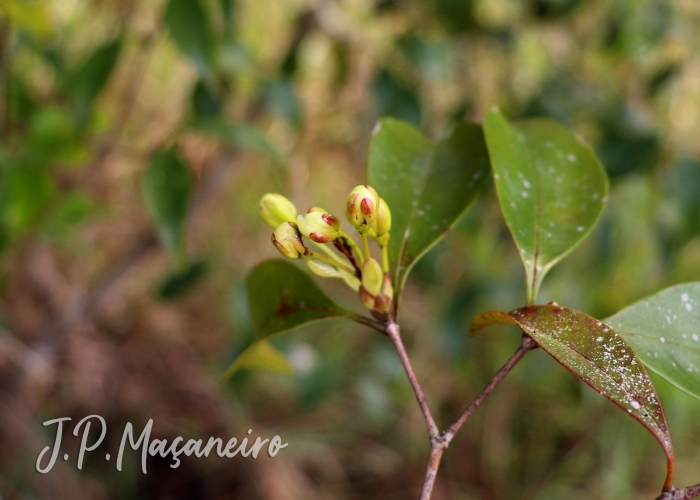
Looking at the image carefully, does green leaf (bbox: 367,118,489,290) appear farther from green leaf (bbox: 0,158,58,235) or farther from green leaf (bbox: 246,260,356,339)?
green leaf (bbox: 0,158,58,235)

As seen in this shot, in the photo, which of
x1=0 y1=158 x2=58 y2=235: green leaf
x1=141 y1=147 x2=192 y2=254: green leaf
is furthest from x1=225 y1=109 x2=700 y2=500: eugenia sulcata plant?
x1=0 y1=158 x2=58 y2=235: green leaf

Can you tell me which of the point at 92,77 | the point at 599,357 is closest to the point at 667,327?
the point at 599,357

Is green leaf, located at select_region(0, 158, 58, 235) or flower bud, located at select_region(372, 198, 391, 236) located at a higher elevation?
green leaf, located at select_region(0, 158, 58, 235)

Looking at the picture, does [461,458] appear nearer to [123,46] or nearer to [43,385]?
[43,385]

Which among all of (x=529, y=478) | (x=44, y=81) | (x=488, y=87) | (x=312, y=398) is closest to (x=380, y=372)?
(x=312, y=398)

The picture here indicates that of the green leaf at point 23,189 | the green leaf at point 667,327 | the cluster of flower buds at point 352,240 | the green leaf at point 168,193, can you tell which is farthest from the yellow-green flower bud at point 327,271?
the green leaf at point 23,189

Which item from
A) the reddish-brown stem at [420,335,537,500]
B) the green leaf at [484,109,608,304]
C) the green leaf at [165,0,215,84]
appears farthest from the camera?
the green leaf at [165,0,215,84]
